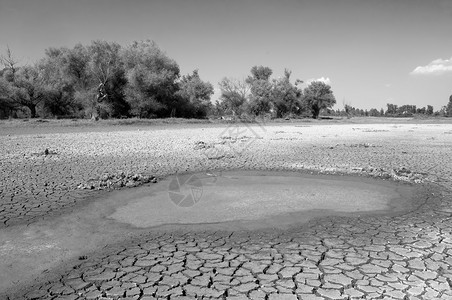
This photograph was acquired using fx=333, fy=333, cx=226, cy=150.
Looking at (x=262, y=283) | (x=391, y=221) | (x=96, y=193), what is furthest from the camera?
(x=96, y=193)

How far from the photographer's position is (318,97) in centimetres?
8688

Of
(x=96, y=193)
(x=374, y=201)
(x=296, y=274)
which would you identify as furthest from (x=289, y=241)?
(x=96, y=193)

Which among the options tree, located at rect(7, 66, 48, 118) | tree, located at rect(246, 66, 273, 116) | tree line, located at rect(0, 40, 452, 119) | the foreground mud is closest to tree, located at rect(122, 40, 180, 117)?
tree line, located at rect(0, 40, 452, 119)

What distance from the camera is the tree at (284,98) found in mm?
74562

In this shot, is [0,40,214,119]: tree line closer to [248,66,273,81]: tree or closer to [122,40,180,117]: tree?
[122,40,180,117]: tree

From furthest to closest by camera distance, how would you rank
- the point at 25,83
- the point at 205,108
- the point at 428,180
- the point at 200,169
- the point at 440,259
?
the point at 205,108, the point at 25,83, the point at 200,169, the point at 428,180, the point at 440,259

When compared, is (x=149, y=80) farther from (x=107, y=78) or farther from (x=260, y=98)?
(x=260, y=98)

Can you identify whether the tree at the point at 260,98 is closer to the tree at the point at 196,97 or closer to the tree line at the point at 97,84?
the tree at the point at 196,97

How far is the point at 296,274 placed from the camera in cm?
401

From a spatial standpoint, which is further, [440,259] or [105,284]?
[440,259]

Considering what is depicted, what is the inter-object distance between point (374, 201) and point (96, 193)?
6.54 metres

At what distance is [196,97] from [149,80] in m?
17.4

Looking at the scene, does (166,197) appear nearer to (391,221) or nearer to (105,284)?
(105,284)

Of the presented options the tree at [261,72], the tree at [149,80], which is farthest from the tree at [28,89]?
the tree at [261,72]
